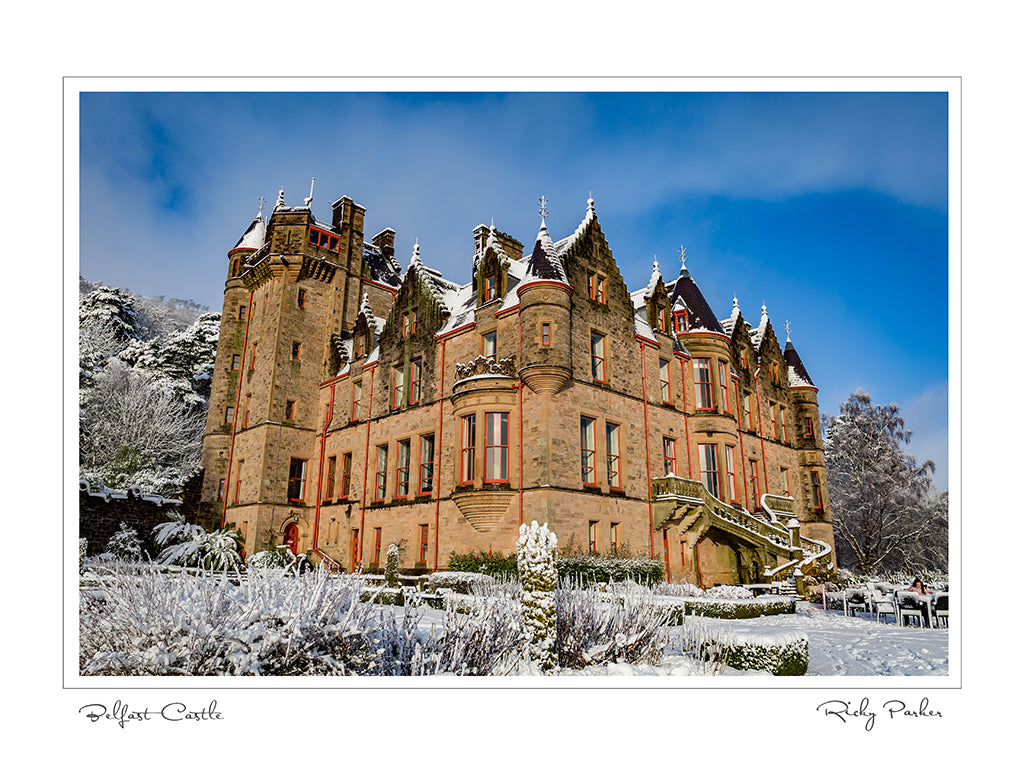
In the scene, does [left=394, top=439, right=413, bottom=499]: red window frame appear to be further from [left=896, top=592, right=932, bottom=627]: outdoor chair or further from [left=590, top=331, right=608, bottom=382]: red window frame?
[left=896, top=592, right=932, bottom=627]: outdoor chair

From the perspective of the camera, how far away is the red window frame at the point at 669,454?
25734 mm

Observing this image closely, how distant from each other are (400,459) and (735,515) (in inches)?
549

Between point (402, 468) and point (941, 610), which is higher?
point (402, 468)

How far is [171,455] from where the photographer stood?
36.2 metres

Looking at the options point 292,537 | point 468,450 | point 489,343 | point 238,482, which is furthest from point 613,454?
point 238,482

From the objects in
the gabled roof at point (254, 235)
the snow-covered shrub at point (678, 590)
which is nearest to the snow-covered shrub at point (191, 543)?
the gabled roof at point (254, 235)

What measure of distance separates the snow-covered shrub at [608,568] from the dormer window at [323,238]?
75.6ft

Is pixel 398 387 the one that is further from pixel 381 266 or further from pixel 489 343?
pixel 381 266

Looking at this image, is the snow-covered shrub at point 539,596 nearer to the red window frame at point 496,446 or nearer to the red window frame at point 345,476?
the red window frame at point 496,446

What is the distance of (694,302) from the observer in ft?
98.1

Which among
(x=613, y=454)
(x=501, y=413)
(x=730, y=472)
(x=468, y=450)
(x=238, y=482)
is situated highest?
(x=501, y=413)

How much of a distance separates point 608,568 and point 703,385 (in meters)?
11.2

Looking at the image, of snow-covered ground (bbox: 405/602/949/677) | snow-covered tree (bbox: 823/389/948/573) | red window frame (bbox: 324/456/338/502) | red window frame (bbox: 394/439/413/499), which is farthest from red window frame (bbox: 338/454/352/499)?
Answer: snow-covered tree (bbox: 823/389/948/573)
